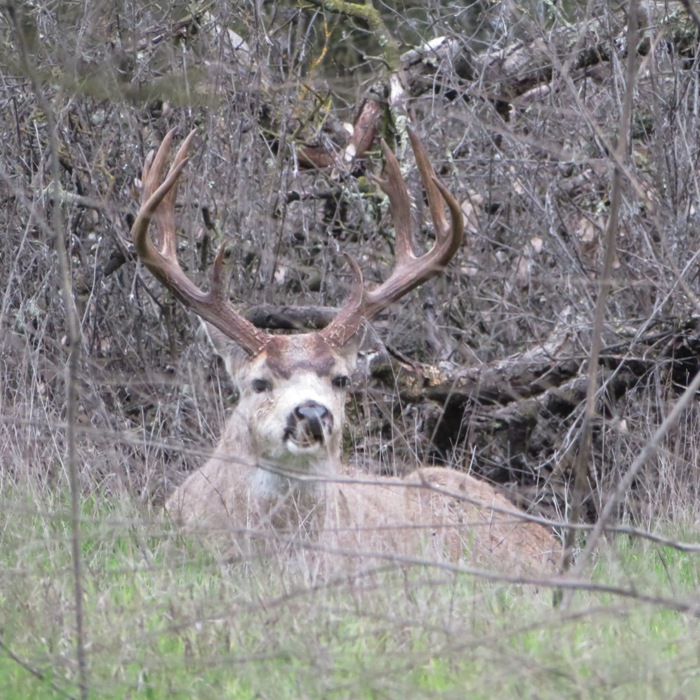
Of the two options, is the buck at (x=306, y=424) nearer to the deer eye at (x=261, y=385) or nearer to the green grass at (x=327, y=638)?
the deer eye at (x=261, y=385)

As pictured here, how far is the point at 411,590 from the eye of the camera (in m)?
4.04

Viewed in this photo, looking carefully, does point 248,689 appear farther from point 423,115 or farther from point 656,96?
point 423,115

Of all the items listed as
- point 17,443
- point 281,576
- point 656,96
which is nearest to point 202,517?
point 17,443

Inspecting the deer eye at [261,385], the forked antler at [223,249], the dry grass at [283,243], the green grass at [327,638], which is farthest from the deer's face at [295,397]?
the green grass at [327,638]

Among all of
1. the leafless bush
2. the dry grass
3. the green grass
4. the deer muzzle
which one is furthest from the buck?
the green grass

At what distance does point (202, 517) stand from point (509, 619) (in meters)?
2.30

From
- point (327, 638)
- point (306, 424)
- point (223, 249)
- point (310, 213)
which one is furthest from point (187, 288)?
point (327, 638)

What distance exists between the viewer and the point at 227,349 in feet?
21.5

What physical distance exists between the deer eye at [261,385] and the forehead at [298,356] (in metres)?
0.06

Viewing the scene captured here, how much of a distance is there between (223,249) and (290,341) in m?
0.55

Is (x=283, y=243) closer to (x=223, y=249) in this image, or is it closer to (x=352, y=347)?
(x=352, y=347)

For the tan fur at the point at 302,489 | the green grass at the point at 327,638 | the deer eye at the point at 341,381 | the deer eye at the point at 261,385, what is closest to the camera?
the green grass at the point at 327,638

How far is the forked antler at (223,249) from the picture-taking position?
6355 millimetres

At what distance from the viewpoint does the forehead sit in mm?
6305
